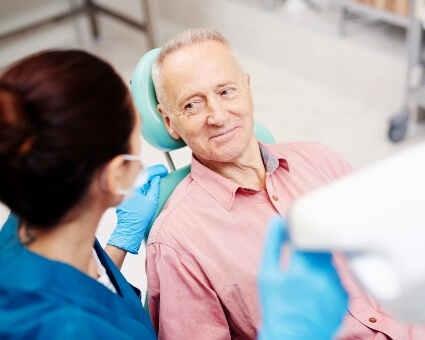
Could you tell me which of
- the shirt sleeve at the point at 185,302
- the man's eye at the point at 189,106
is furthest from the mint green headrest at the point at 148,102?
the shirt sleeve at the point at 185,302

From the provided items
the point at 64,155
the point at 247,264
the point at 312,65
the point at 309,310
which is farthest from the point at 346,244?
the point at 312,65

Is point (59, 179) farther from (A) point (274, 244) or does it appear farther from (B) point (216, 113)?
(B) point (216, 113)

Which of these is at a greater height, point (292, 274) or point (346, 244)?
point (346, 244)

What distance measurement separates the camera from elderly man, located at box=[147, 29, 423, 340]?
5.47 feet

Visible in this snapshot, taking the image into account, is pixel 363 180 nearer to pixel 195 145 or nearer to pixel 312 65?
pixel 195 145

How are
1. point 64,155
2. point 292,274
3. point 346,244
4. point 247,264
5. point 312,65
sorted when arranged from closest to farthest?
point 346,244
point 292,274
point 64,155
point 247,264
point 312,65

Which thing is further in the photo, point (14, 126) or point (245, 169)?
point (245, 169)

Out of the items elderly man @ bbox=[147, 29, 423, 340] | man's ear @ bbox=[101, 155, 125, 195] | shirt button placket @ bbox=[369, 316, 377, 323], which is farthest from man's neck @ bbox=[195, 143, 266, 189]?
man's ear @ bbox=[101, 155, 125, 195]

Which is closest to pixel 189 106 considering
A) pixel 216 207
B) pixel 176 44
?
pixel 176 44

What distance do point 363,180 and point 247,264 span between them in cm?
85

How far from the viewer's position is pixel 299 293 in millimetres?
1016

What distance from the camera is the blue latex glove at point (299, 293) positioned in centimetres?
99

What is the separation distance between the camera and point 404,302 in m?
0.87

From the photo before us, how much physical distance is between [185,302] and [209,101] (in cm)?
50
